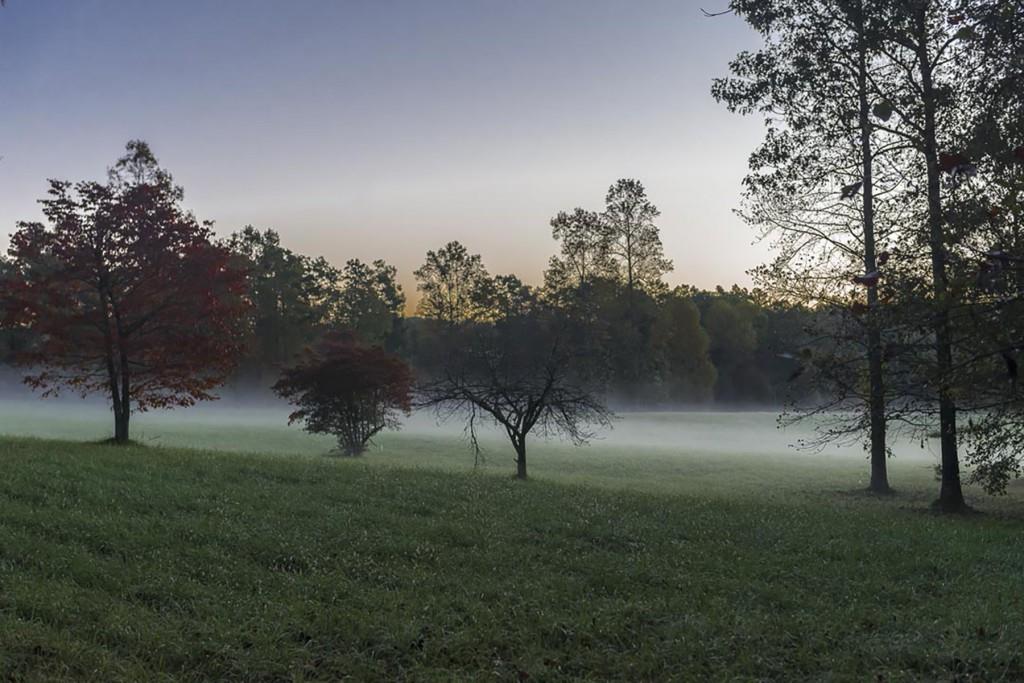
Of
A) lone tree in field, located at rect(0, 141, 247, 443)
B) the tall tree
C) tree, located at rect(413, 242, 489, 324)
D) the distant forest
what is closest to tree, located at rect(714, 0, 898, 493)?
the tall tree

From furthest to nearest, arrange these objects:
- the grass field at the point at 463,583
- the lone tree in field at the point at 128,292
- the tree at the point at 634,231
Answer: the tree at the point at 634,231, the lone tree in field at the point at 128,292, the grass field at the point at 463,583

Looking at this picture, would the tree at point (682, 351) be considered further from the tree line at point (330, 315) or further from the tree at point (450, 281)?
the tree at point (450, 281)

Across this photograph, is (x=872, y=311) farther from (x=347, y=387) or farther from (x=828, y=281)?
(x=347, y=387)

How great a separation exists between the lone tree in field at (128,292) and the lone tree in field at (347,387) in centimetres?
1145

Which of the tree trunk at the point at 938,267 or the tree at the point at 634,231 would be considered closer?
the tree trunk at the point at 938,267

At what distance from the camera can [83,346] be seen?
21.2m

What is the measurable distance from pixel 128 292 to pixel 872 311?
2012 centimetres

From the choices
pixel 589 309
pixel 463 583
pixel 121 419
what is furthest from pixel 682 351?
pixel 463 583

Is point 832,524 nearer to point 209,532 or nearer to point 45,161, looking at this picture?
point 209,532

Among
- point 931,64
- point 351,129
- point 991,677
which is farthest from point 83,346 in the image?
point 931,64

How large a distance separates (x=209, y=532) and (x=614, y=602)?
540 centimetres

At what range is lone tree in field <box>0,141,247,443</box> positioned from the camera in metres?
21.1

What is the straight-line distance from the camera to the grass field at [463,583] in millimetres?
6238

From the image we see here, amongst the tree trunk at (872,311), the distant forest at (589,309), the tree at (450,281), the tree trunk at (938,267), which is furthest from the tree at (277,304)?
the tree trunk at (938,267)
